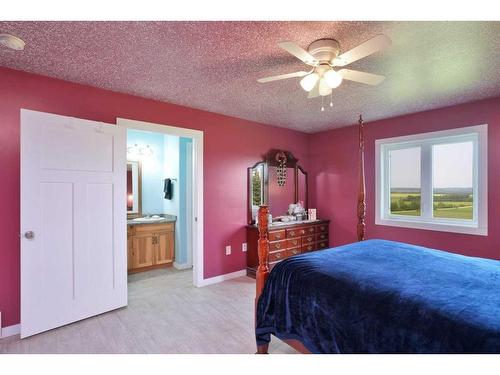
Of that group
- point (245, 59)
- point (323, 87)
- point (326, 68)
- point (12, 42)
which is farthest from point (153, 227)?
point (326, 68)

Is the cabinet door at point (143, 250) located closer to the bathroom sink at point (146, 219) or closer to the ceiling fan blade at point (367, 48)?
the bathroom sink at point (146, 219)

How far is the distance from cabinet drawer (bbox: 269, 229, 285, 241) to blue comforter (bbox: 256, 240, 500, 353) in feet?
5.19

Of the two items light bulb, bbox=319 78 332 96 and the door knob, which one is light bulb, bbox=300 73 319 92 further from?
the door knob

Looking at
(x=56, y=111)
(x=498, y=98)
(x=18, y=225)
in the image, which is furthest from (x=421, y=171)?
(x=18, y=225)

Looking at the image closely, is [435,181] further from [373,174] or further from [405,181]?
[373,174]

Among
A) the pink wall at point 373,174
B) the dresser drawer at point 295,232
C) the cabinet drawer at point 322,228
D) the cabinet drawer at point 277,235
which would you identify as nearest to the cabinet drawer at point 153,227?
the cabinet drawer at point 277,235

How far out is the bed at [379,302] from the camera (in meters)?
1.20

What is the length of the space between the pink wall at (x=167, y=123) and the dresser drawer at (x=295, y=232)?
2.23 feet

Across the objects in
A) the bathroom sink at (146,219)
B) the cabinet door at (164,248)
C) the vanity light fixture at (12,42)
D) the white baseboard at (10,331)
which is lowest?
the white baseboard at (10,331)

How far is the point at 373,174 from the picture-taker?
4.15m

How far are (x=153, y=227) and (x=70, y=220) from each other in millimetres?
1818

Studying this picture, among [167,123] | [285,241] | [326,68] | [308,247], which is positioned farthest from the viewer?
[308,247]

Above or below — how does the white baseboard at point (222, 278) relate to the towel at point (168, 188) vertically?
below
